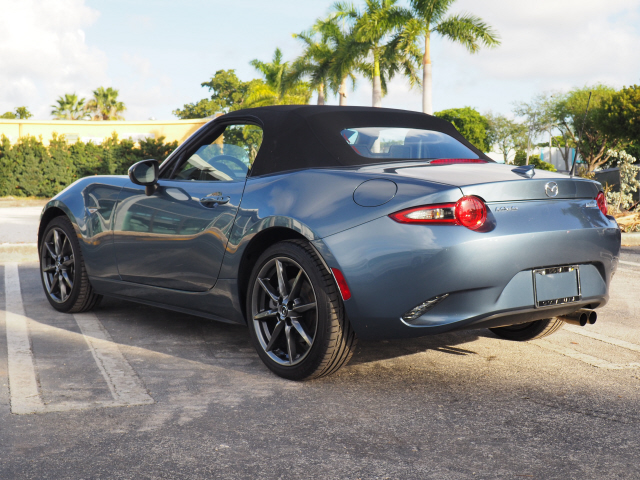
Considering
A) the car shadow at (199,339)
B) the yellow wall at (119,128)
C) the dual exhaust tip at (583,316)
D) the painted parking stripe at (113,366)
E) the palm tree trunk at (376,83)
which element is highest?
the palm tree trunk at (376,83)

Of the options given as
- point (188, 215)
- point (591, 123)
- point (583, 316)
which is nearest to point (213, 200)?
point (188, 215)

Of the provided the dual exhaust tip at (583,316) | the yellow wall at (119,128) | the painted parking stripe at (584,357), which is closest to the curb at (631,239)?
the painted parking stripe at (584,357)

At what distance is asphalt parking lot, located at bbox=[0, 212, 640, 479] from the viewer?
8.55 ft

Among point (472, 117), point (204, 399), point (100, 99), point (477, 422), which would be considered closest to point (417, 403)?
point (477, 422)

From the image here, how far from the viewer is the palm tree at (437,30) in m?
26.9


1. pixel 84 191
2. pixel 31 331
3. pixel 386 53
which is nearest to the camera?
pixel 31 331

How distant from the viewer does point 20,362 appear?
13.2ft

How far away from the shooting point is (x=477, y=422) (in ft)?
10.1

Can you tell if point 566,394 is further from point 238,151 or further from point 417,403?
point 238,151

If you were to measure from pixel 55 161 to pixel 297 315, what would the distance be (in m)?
28.9

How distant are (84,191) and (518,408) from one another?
3.58 metres

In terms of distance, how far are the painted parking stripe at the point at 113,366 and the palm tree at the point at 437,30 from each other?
24.5 m

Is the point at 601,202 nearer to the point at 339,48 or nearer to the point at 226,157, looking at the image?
the point at 226,157

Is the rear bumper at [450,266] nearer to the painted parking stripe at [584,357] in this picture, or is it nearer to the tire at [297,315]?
the tire at [297,315]
